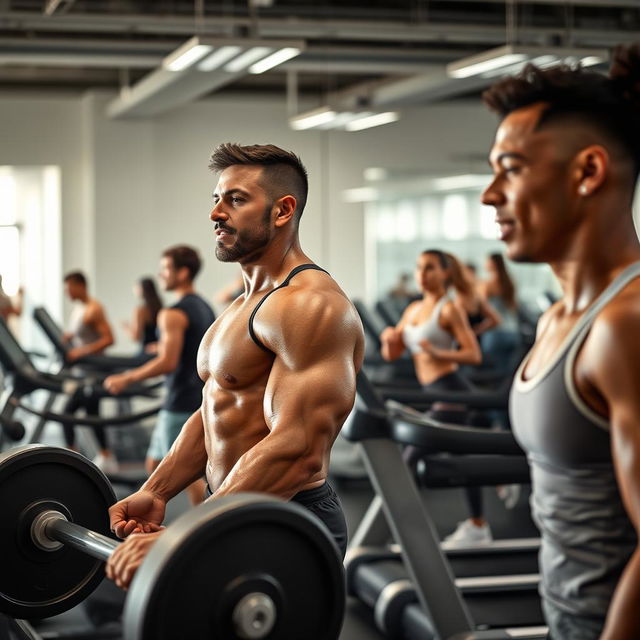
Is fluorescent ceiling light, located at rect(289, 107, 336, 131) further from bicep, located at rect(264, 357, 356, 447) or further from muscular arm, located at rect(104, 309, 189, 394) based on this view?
bicep, located at rect(264, 357, 356, 447)

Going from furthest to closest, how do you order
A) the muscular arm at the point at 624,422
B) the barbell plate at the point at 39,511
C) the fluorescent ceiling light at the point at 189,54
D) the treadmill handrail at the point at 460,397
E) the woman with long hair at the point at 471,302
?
the woman with long hair at the point at 471,302, the fluorescent ceiling light at the point at 189,54, the treadmill handrail at the point at 460,397, the barbell plate at the point at 39,511, the muscular arm at the point at 624,422

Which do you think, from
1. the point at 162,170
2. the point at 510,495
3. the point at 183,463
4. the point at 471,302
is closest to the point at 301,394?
the point at 183,463

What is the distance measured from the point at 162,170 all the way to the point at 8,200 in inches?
72.4

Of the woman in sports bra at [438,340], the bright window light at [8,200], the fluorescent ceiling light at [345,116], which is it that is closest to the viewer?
the woman in sports bra at [438,340]

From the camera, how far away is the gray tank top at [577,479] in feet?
4.12

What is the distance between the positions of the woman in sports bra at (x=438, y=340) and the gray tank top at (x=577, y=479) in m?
3.70

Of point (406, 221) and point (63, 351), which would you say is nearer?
point (63, 351)

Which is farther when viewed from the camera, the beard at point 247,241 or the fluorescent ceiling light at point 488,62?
the fluorescent ceiling light at point 488,62

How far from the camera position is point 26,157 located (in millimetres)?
11203

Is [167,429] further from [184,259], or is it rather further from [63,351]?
[63,351]

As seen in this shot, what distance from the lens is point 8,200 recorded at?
38.5 ft

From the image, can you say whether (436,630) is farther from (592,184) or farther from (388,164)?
(388,164)

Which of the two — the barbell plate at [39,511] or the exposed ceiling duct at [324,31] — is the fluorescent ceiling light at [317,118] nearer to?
the exposed ceiling duct at [324,31]

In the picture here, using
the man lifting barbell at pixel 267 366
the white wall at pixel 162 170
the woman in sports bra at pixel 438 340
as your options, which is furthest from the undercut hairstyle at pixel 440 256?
the white wall at pixel 162 170
